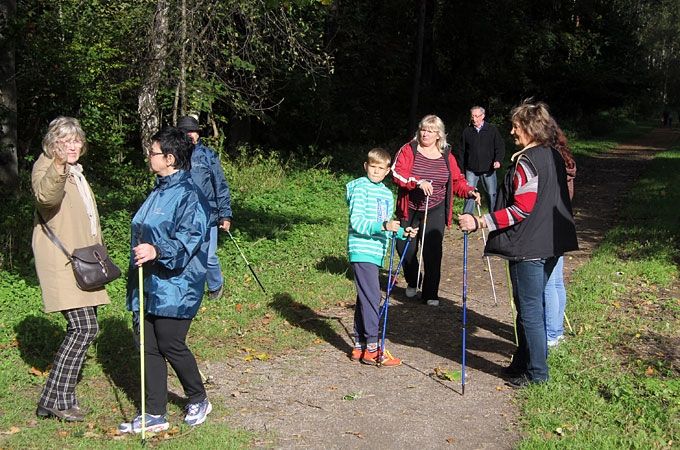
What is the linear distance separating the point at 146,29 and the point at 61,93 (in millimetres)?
3295

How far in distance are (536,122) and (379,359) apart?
2.33 metres

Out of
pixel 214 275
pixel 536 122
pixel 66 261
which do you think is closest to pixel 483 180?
pixel 214 275

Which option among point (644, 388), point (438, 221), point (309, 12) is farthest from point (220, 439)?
point (309, 12)

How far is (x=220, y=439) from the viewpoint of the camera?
4.77 m

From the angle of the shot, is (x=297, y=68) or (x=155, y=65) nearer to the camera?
(x=155, y=65)

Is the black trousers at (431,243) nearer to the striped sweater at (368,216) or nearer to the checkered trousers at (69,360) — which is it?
the striped sweater at (368,216)

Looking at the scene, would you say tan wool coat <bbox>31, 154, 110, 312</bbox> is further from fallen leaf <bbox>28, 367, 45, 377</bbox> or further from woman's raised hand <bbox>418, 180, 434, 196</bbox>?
woman's raised hand <bbox>418, 180, 434, 196</bbox>

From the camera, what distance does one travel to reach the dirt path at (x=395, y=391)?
4.94m

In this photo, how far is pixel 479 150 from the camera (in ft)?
36.0

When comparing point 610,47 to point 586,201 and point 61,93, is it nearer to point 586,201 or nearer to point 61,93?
point 586,201

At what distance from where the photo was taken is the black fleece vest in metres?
5.38

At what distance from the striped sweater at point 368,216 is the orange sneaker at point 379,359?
0.77m

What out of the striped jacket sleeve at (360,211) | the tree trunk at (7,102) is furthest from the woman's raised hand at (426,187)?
the tree trunk at (7,102)

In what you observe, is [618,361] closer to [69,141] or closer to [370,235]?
[370,235]
